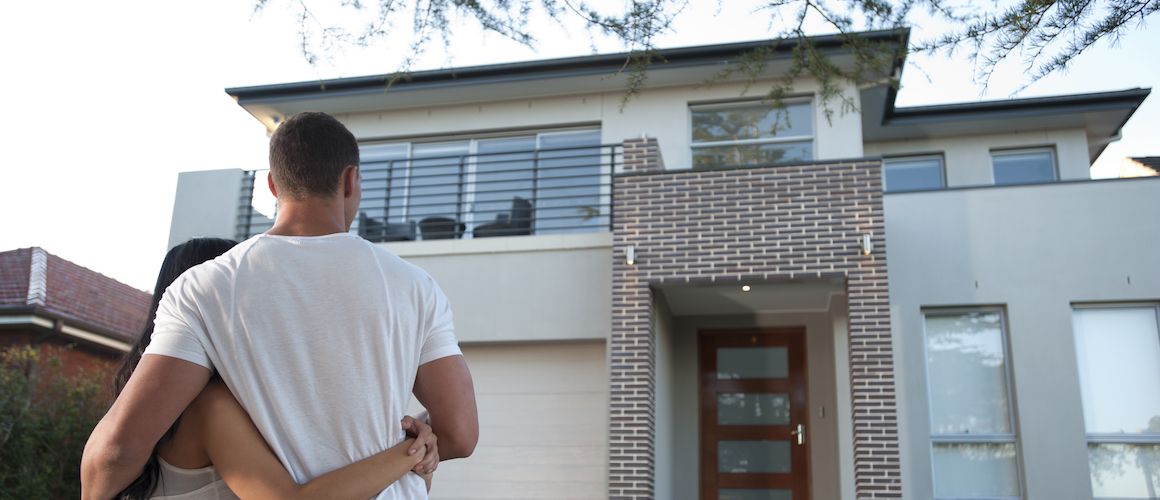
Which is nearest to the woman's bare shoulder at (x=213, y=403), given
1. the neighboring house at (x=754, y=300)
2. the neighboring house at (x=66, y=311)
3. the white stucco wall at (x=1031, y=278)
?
the neighboring house at (x=754, y=300)

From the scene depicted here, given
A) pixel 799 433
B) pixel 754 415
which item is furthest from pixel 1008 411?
pixel 754 415

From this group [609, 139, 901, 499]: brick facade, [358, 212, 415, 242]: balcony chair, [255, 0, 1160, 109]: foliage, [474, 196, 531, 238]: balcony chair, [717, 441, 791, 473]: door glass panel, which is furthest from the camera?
[358, 212, 415, 242]: balcony chair

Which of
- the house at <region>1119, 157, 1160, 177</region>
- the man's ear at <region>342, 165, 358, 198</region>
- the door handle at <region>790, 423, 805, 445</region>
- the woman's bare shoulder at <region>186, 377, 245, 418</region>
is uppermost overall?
the house at <region>1119, 157, 1160, 177</region>

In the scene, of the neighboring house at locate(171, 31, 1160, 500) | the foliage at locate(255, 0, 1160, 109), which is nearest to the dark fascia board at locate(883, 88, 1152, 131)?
the neighboring house at locate(171, 31, 1160, 500)

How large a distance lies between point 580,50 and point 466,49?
56 cm

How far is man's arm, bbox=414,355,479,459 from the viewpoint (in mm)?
2020

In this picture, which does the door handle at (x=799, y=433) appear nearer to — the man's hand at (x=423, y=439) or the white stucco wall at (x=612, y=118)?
the white stucco wall at (x=612, y=118)

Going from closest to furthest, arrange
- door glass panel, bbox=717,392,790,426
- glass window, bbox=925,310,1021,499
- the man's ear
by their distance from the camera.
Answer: the man's ear → glass window, bbox=925,310,1021,499 → door glass panel, bbox=717,392,790,426

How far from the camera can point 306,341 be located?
1.86 meters

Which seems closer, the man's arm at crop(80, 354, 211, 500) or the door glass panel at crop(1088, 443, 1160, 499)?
the man's arm at crop(80, 354, 211, 500)

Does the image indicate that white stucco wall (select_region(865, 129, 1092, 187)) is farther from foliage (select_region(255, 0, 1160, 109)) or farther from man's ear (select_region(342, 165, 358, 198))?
man's ear (select_region(342, 165, 358, 198))

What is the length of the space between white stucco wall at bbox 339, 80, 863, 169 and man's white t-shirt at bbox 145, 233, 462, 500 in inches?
394

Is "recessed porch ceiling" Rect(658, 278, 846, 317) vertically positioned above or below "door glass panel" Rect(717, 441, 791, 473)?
above

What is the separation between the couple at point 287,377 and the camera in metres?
1.78
